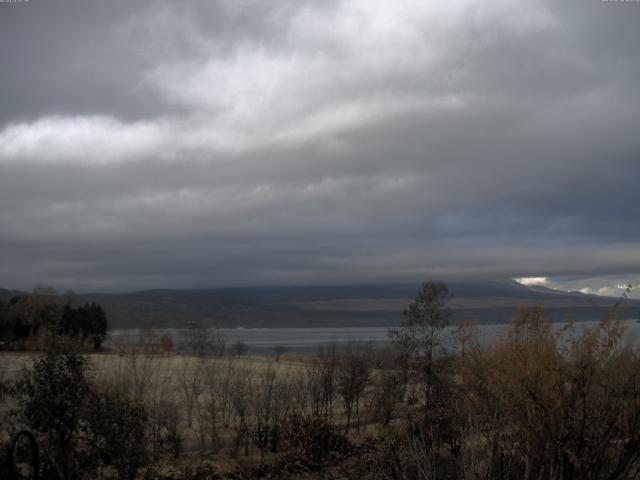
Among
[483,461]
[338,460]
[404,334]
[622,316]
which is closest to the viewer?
[483,461]

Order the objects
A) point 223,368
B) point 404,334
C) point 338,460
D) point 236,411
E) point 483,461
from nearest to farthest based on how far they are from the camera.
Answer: point 483,461, point 338,460, point 236,411, point 404,334, point 223,368

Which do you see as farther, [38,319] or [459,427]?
[38,319]

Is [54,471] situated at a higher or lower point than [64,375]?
lower

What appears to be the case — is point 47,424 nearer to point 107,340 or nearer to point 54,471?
point 54,471

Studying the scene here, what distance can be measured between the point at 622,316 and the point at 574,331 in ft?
2.74

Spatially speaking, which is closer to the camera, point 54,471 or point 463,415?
point 54,471

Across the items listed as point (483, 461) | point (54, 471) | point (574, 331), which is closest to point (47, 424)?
point (54, 471)

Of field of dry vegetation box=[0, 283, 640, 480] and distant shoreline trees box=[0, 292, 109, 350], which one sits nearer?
field of dry vegetation box=[0, 283, 640, 480]

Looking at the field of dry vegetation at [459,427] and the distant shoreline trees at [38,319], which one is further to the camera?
the distant shoreline trees at [38,319]

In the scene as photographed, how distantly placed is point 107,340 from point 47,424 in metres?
79.2

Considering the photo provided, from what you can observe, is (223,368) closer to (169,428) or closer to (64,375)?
(169,428)

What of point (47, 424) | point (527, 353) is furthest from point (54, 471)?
point (527, 353)

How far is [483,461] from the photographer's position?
392 inches

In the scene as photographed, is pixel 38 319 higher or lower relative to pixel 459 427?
higher
